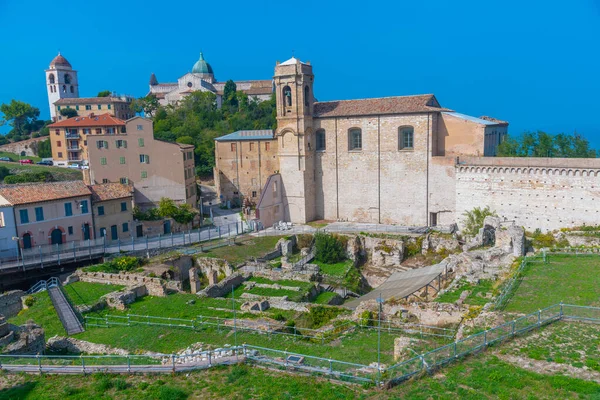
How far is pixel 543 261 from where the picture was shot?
26.7m

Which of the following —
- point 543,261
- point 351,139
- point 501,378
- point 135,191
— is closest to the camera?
point 501,378

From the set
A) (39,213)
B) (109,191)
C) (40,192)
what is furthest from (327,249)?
(40,192)

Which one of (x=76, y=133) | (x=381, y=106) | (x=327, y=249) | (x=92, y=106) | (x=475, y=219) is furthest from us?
(x=92, y=106)

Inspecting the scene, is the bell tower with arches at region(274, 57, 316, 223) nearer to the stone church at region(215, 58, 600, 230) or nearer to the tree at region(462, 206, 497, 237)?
the stone church at region(215, 58, 600, 230)

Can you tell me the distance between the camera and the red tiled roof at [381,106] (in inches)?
1629

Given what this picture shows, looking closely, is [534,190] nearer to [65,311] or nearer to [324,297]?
[324,297]

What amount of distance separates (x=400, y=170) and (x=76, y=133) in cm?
4975

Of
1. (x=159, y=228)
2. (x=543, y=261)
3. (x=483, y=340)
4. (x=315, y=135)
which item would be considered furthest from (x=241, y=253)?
(x=483, y=340)

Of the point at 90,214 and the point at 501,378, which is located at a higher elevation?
the point at 90,214

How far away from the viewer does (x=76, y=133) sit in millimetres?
72250

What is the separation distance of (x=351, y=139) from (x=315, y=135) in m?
3.38

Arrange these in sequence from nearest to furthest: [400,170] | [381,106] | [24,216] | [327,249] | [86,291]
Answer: [86,291] < [24,216] < [327,249] < [400,170] < [381,106]

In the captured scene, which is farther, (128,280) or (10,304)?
(128,280)

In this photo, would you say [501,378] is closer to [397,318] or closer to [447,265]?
[397,318]
